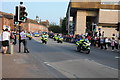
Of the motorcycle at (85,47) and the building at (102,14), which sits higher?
the building at (102,14)

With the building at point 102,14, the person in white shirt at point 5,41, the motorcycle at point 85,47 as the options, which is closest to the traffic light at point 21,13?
the person in white shirt at point 5,41

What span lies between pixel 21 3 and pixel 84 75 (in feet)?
29.4

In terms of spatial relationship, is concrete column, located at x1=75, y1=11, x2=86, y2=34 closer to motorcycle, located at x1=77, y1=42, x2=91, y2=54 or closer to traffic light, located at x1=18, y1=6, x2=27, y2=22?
motorcycle, located at x1=77, y1=42, x2=91, y2=54

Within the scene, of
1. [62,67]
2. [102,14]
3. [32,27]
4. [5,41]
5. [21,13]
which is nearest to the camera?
[62,67]

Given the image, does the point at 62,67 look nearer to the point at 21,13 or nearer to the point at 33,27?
the point at 21,13

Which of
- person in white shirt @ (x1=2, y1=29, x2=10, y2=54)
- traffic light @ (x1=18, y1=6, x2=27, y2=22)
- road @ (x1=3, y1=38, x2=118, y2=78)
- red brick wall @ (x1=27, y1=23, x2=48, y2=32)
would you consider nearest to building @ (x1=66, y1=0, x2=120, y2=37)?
traffic light @ (x1=18, y1=6, x2=27, y2=22)

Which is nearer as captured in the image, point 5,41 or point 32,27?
point 5,41

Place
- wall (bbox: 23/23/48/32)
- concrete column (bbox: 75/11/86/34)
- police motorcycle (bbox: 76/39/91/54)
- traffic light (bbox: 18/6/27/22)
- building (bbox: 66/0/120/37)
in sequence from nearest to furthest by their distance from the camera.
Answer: traffic light (bbox: 18/6/27/22), police motorcycle (bbox: 76/39/91/54), building (bbox: 66/0/120/37), concrete column (bbox: 75/11/86/34), wall (bbox: 23/23/48/32)

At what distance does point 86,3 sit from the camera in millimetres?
62188

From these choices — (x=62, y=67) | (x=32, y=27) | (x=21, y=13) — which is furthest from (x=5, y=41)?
(x=32, y=27)

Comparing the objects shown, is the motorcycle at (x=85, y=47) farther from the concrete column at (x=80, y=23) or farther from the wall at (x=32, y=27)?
the wall at (x=32, y=27)

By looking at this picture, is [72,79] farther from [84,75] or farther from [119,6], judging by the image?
[119,6]

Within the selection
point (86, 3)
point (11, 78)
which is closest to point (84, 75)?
point (11, 78)

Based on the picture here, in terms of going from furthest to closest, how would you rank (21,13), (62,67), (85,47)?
(85,47)
(21,13)
(62,67)
